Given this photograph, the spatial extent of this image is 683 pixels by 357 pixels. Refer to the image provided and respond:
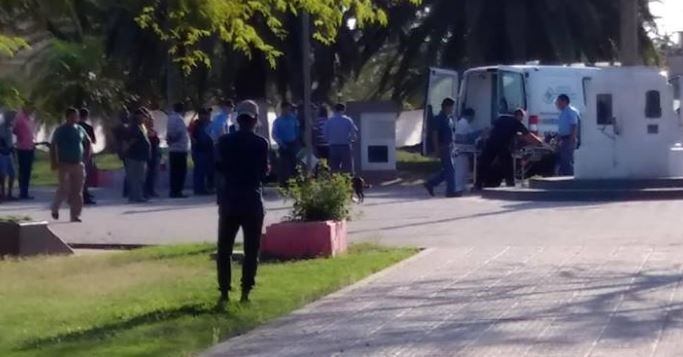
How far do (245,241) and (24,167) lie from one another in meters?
16.6

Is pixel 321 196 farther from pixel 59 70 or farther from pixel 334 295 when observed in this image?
pixel 59 70

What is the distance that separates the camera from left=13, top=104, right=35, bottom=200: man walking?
28.6 meters

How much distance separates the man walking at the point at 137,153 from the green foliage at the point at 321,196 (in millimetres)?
9552

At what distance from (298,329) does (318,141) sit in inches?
759

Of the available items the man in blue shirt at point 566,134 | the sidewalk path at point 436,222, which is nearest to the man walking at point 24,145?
the sidewalk path at point 436,222

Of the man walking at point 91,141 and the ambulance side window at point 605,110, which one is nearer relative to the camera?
the man walking at point 91,141

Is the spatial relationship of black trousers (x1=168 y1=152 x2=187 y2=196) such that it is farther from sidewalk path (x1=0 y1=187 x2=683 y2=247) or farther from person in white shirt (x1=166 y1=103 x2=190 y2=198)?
sidewalk path (x1=0 y1=187 x2=683 y2=247)

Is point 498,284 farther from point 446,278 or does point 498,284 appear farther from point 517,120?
point 517,120

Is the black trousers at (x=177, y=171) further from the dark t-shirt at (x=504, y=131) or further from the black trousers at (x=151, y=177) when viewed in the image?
the dark t-shirt at (x=504, y=131)

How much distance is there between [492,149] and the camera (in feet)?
94.7

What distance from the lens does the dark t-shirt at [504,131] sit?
28594 mm

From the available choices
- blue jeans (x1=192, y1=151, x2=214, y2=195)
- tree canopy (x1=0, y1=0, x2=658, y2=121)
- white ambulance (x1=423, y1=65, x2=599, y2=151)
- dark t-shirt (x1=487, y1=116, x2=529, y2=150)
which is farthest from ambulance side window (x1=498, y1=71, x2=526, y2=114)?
blue jeans (x1=192, y1=151, x2=214, y2=195)

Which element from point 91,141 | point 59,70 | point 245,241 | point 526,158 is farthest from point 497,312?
point 526,158

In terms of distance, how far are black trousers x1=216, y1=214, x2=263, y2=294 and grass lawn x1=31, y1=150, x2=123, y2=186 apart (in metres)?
19.8
